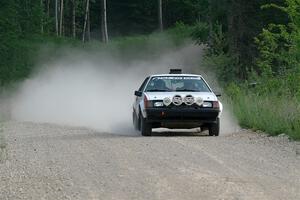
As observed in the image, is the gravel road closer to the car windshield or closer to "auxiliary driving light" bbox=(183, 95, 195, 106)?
"auxiliary driving light" bbox=(183, 95, 195, 106)

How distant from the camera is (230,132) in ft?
68.3

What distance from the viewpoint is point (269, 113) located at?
21734 millimetres

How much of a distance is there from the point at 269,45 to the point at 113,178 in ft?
63.3

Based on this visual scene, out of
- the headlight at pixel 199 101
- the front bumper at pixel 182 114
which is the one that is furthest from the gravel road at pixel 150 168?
the headlight at pixel 199 101

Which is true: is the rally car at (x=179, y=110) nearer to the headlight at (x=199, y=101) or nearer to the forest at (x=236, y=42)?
the headlight at (x=199, y=101)

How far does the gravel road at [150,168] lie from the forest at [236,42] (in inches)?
135

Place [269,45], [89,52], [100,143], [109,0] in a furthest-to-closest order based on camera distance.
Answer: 1. [109,0]
2. [89,52]
3. [269,45]
4. [100,143]

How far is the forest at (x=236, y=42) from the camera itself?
22.2m

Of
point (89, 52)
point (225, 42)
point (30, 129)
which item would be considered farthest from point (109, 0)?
point (30, 129)

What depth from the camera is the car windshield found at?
66.1ft

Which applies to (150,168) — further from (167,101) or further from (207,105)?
(207,105)

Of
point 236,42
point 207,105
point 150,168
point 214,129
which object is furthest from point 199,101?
point 236,42

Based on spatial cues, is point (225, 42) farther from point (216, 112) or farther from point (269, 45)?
point (216, 112)

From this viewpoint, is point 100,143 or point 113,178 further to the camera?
point 100,143
